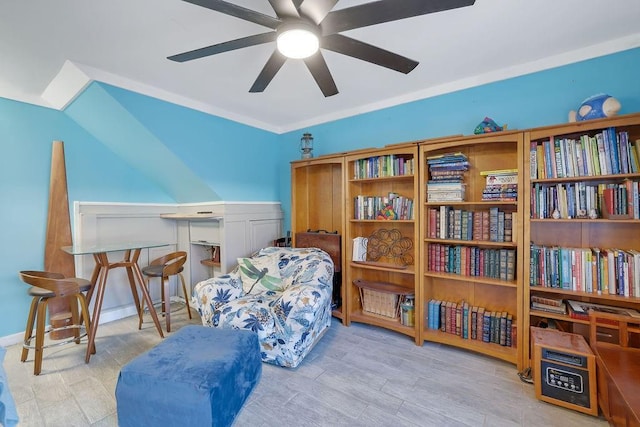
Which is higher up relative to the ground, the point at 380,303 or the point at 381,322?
the point at 380,303

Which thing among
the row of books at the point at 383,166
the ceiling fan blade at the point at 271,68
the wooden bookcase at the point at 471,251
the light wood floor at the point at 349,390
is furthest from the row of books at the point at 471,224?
the ceiling fan blade at the point at 271,68

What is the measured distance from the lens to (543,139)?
2064 millimetres

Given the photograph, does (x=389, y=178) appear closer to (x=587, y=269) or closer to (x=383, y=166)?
(x=383, y=166)

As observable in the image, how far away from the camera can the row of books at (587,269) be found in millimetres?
1792

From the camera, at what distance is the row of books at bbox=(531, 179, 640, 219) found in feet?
5.77

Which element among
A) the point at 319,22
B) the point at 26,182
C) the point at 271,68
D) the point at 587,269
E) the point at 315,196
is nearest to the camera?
the point at 319,22

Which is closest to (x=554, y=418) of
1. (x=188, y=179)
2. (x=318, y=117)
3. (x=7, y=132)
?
(x=318, y=117)

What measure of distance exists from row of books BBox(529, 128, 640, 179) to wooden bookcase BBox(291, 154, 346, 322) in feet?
6.05

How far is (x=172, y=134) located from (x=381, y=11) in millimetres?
2380

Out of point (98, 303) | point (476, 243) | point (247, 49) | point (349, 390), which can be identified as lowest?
point (349, 390)

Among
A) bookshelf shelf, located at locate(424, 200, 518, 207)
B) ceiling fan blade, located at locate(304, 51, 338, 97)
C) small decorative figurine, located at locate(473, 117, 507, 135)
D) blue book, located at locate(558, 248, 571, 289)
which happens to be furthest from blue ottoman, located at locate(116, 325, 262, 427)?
small decorative figurine, located at locate(473, 117, 507, 135)

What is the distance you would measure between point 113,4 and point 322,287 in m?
2.34

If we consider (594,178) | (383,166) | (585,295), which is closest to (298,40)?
(383,166)

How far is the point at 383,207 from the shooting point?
283cm
